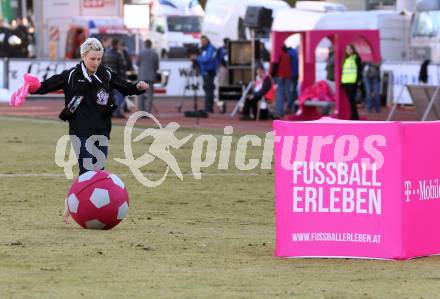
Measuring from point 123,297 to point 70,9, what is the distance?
4819 centimetres

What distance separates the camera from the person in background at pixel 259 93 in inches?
1298

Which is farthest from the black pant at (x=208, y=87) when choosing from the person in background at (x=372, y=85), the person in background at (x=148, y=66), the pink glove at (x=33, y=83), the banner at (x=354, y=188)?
the banner at (x=354, y=188)

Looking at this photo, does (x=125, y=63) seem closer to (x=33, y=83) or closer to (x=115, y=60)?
(x=115, y=60)

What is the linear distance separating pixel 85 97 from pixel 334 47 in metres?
20.2

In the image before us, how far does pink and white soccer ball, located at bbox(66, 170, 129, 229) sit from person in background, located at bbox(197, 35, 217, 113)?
23387mm

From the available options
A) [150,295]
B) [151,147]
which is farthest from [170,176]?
[150,295]

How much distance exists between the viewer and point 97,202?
41.3 feet

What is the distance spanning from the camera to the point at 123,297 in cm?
929

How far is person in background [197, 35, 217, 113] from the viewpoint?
36.2 metres

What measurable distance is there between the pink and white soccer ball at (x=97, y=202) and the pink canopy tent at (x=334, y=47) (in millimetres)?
19709

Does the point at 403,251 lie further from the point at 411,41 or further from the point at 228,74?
the point at 411,41

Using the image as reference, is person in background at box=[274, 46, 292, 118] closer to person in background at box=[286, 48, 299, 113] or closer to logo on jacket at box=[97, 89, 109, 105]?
person in background at box=[286, 48, 299, 113]

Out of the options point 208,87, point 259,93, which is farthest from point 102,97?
point 208,87

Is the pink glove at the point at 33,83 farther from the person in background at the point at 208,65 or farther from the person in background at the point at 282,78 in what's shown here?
the person in background at the point at 208,65
